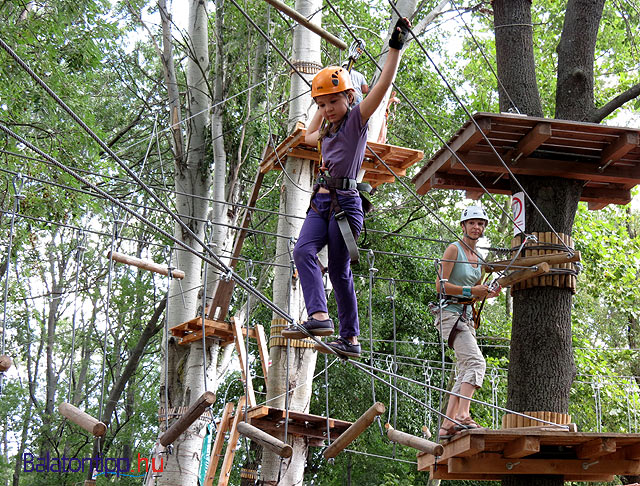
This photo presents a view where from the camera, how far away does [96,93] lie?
15367 millimetres

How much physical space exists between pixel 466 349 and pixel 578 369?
23.9 ft

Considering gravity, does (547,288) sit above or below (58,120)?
below

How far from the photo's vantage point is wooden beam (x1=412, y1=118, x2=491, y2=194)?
16.5ft

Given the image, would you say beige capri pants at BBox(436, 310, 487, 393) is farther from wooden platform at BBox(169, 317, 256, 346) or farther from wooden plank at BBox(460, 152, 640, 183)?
wooden platform at BBox(169, 317, 256, 346)

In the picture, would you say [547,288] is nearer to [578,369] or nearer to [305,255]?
[305,255]

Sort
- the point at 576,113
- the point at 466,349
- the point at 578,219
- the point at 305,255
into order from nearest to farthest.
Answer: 1. the point at 305,255
2. the point at 466,349
3. the point at 576,113
4. the point at 578,219

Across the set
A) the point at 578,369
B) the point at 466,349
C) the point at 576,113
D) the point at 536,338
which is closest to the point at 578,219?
the point at 578,369

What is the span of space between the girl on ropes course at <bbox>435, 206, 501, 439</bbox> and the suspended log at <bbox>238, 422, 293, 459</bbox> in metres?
0.99

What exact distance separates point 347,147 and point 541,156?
2.46 m

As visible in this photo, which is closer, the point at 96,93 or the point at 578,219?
the point at 578,219

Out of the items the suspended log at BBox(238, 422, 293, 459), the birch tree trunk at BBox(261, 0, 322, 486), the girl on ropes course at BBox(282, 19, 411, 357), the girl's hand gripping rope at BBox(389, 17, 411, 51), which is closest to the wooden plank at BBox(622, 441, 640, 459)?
the suspended log at BBox(238, 422, 293, 459)

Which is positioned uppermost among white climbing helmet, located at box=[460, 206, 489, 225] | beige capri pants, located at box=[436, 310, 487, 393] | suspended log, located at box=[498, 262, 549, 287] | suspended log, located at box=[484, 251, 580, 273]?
white climbing helmet, located at box=[460, 206, 489, 225]

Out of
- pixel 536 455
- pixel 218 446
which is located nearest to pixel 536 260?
pixel 536 455

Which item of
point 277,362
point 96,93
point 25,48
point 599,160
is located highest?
point 96,93
